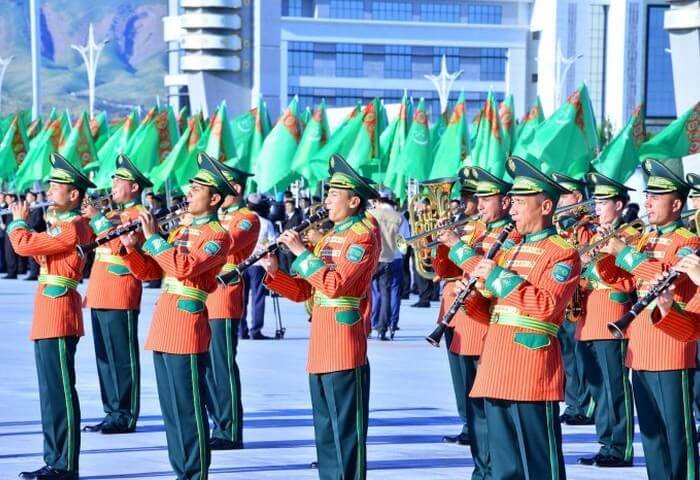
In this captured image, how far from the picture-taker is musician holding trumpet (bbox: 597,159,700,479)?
8.95 metres

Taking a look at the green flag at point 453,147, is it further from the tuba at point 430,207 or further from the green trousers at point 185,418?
the green trousers at point 185,418

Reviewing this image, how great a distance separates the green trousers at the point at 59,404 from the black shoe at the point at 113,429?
6.36 ft

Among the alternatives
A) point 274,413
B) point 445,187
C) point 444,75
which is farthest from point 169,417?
point 444,75

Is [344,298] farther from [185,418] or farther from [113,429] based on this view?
[113,429]

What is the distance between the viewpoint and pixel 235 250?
451 inches

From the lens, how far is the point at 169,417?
31.2 ft

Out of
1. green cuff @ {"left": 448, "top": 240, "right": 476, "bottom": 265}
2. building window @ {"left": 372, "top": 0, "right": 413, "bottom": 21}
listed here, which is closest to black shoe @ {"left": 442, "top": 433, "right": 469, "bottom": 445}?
green cuff @ {"left": 448, "top": 240, "right": 476, "bottom": 265}

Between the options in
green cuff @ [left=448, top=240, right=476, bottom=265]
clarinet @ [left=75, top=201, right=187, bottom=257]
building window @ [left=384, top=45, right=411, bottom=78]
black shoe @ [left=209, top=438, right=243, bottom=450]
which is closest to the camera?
green cuff @ [left=448, top=240, right=476, bottom=265]

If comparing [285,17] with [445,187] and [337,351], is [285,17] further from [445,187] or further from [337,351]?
[337,351]

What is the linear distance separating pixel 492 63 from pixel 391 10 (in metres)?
9.20

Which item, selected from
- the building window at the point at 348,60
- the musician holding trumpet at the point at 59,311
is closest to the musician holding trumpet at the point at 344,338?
the musician holding trumpet at the point at 59,311

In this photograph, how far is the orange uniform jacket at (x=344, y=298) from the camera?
29.5ft

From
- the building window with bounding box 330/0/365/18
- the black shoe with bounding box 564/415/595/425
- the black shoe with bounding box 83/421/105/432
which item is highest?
the building window with bounding box 330/0/365/18

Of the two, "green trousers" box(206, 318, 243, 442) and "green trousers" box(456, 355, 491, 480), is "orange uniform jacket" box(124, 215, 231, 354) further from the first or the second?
"green trousers" box(206, 318, 243, 442)
